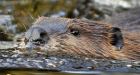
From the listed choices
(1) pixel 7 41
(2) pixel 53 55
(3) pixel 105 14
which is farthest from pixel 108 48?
(3) pixel 105 14

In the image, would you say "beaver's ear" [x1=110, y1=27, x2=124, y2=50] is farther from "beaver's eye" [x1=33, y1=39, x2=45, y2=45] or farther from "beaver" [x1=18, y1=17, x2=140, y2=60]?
"beaver's eye" [x1=33, y1=39, x2=45, y2=45]

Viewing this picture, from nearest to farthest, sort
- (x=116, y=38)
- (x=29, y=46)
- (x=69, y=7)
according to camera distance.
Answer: (x=29, y=46)
(x=116, y=38)
(x=69, y=7)

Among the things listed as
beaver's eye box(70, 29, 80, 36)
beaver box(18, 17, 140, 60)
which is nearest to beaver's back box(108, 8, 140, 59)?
beaver box(18, 17, 140, 60)

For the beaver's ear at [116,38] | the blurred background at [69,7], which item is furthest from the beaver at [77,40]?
the blurred background at [69,7]

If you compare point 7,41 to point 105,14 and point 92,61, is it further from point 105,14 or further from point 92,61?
point 105,14

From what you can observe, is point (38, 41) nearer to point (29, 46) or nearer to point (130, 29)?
point (29, 46)

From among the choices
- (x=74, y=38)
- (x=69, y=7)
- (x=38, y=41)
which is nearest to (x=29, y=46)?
(x=38, y=41)

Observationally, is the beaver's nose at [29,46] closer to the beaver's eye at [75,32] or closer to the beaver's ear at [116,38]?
the beaver's eye at [75,32]
